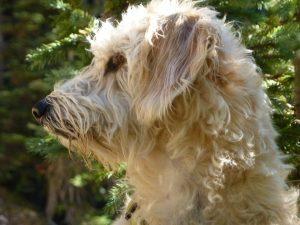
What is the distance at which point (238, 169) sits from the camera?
7.96 ft

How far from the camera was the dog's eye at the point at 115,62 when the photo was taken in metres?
2.59

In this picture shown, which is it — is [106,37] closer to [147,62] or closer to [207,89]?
[147,62]

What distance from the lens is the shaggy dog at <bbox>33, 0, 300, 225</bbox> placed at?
93.5 inches

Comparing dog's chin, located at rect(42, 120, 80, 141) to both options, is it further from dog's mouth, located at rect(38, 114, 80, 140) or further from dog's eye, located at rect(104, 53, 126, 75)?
dog's eye, located at rect(104, 53, 126, 75)

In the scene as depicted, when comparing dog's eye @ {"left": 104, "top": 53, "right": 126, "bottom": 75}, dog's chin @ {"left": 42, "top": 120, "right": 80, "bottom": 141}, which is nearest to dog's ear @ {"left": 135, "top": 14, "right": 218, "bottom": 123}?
dog's eye @ {"left": 104, "top": 53, "right": 126, "bottom": 75}

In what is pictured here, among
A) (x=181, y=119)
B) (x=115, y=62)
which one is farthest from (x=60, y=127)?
(x=181, y=119)

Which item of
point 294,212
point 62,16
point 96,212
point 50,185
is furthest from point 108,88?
point 50,185

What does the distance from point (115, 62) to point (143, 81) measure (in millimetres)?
198

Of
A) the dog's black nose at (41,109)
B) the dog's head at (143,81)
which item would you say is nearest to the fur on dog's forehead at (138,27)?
the dog's head at (143,81)

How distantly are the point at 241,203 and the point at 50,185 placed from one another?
13.9 feet

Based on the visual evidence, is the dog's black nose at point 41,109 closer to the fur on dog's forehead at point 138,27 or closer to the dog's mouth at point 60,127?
the dog's mouth at point 60,127

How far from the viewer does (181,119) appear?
2.43 m

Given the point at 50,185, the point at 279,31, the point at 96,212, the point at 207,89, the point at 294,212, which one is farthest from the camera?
the point at 50,185

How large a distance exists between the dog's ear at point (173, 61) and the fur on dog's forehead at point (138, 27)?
40 millimetres
